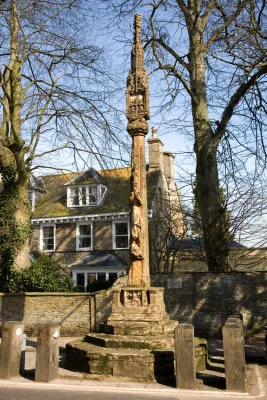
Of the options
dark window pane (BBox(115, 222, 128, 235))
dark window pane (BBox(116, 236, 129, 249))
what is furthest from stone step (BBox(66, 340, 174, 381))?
dark window pane (BBox(115, 222, 128, 235))

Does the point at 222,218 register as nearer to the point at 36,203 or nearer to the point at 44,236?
the point at 44,236

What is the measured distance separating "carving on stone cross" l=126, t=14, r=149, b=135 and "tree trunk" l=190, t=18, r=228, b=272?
4.36 m

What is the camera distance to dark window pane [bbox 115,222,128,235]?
25359 mm

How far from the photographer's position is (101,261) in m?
24.1

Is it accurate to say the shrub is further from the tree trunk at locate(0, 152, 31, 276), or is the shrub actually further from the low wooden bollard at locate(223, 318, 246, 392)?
the low wooden bollard at locate(223, 318, 246, 392)

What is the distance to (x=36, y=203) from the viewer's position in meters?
28.9

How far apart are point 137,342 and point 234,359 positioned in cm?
190

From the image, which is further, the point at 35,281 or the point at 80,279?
the point at 80,279

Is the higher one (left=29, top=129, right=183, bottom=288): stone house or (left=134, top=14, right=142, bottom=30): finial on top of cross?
(left=134, top=14, right=142, bottom=30): finial on top of cross

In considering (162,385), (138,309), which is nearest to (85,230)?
(138,309)

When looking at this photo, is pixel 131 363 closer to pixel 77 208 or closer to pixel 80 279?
pixel 80 279

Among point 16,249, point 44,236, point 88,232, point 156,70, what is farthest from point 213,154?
point 44,236

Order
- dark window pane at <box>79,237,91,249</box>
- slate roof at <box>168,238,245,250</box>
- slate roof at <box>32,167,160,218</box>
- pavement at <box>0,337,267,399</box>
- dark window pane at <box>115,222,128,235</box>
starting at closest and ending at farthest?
pavement at <box>0,337,267,399</box> < slate roof at <box>168,238,245,250</box> < dark window pane at <box>115,222,128,235</box> < slate roof at <box>32,167,160,218</box> < dark window pane at <box>79,237,91,249</box>

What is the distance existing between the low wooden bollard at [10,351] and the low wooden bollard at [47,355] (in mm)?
557
